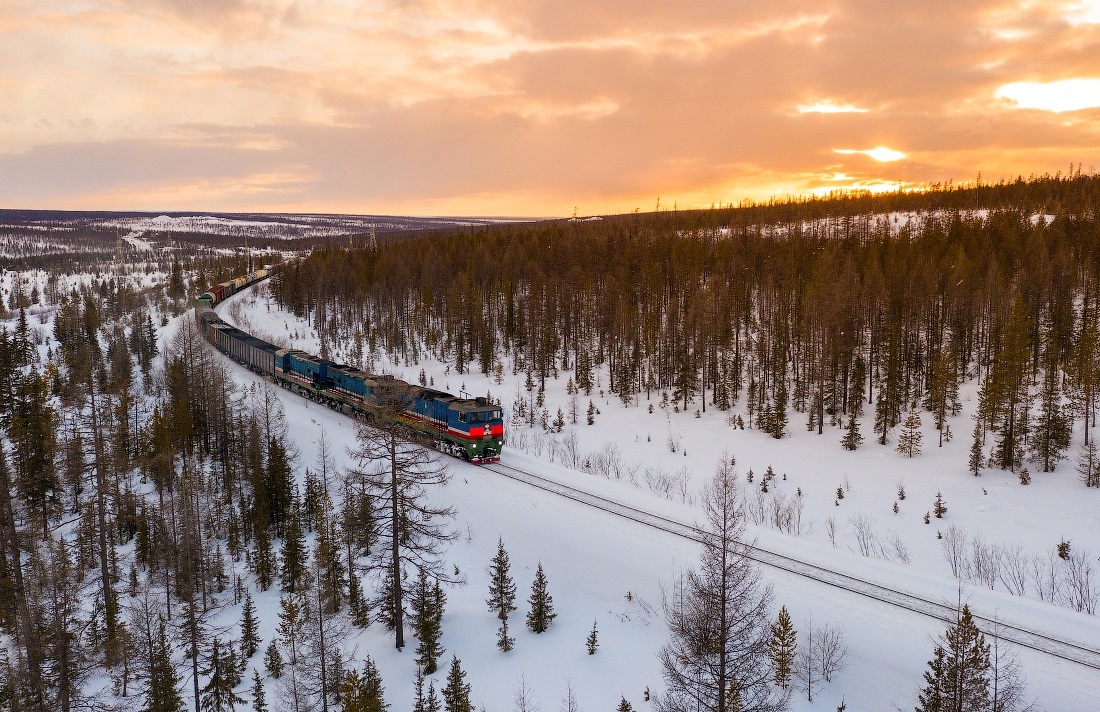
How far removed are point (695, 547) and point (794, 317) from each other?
1732 inches

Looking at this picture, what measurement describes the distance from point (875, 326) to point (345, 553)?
50.6 meters

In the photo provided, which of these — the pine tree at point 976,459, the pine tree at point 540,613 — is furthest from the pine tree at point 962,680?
the pine tree at point 976,459

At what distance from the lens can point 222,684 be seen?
23438 millimetres

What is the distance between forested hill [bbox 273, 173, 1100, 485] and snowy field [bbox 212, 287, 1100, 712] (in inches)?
154

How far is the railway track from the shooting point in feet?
59.6

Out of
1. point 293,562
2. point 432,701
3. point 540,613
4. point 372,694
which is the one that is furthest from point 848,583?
point 293,562

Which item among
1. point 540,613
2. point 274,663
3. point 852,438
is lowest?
point 274,663

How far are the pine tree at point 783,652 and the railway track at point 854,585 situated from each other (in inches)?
82.2

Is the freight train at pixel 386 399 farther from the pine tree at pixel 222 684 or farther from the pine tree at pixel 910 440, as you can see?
the pine tree at pixel 910 440

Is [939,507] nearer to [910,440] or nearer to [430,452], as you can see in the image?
[910,440]

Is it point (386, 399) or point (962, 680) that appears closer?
point (962, 680)

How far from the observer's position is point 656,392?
62.3m

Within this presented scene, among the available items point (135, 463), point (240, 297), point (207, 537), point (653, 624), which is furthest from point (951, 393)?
point (240, 297)

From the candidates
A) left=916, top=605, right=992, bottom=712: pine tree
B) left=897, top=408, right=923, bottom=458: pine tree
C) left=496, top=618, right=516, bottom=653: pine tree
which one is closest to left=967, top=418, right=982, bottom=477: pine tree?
left=897, top=408, right=923, bottom=458: pine tree
